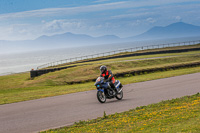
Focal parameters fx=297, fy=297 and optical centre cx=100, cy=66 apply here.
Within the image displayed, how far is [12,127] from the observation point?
10383mm

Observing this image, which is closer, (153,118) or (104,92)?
(153,118)

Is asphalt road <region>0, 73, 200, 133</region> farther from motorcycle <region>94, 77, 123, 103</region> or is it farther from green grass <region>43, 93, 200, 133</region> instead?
green grass <region>43, 93, 200, 133</region>

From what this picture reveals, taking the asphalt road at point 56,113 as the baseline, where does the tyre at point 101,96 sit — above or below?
above

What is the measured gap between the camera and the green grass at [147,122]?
7918 millimetres

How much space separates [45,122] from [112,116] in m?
2.47

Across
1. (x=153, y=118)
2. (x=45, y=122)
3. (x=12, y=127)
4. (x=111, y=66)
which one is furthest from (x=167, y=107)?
(x=111, y=66)

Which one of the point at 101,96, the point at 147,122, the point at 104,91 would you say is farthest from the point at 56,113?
the point at 147,122

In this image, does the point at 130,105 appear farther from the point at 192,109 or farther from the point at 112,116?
the point at 192,109

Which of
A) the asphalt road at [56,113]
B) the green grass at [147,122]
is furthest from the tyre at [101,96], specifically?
the green grass at [147,122]

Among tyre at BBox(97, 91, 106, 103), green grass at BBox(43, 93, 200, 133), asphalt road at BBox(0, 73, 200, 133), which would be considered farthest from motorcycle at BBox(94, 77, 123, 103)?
green grass at BBox(43, 93, 200, 133)

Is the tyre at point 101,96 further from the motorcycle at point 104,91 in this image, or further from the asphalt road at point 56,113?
the asphalt road at point 56,113

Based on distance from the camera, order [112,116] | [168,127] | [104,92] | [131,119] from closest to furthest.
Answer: [168,127], [131,119], [112,116], [104,92]

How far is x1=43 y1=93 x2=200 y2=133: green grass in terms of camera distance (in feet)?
26.0

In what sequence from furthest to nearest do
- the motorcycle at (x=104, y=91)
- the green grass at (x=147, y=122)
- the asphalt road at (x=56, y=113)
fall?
the motorcycle at (x=104, y=91)
the asphalt road at (x=56, y=113)
the green grass at (x=147, y=122)
